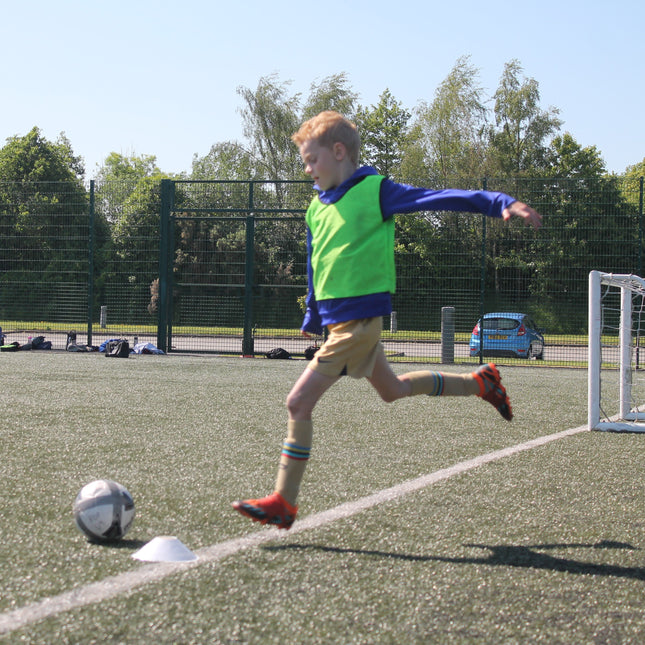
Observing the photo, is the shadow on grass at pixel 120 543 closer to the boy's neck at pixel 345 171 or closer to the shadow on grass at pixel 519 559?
the shadow on grass at pixel 519 559

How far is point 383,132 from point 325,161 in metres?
42.5

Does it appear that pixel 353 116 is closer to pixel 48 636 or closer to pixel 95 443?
pixel 95 443

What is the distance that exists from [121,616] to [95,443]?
3.10 metres

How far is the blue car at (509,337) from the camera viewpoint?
50.0ft

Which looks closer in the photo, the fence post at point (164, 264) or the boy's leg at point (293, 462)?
the boy's leg at point (293, 462)

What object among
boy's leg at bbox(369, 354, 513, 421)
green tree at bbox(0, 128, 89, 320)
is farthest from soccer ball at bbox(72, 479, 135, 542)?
green tree at bbox(0, 128, 89, 320)

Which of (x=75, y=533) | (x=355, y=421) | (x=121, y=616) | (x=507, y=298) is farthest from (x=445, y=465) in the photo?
(x=507, y=298)

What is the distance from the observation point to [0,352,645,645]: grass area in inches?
91.9

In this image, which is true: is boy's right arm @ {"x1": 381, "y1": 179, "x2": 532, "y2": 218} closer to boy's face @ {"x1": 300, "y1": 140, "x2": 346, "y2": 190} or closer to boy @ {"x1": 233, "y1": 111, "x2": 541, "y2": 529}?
boy @ {"x1": 233, "y1": 111, "x2": 541, "y2": 529}

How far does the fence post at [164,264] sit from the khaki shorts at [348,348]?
12852 mm

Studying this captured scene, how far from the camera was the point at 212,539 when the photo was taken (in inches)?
124

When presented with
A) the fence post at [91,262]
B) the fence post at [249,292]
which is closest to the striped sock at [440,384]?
the fence post at [249,292]

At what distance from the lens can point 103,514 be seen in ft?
9.98

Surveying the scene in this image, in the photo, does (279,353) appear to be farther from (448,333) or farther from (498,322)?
(498,322)
